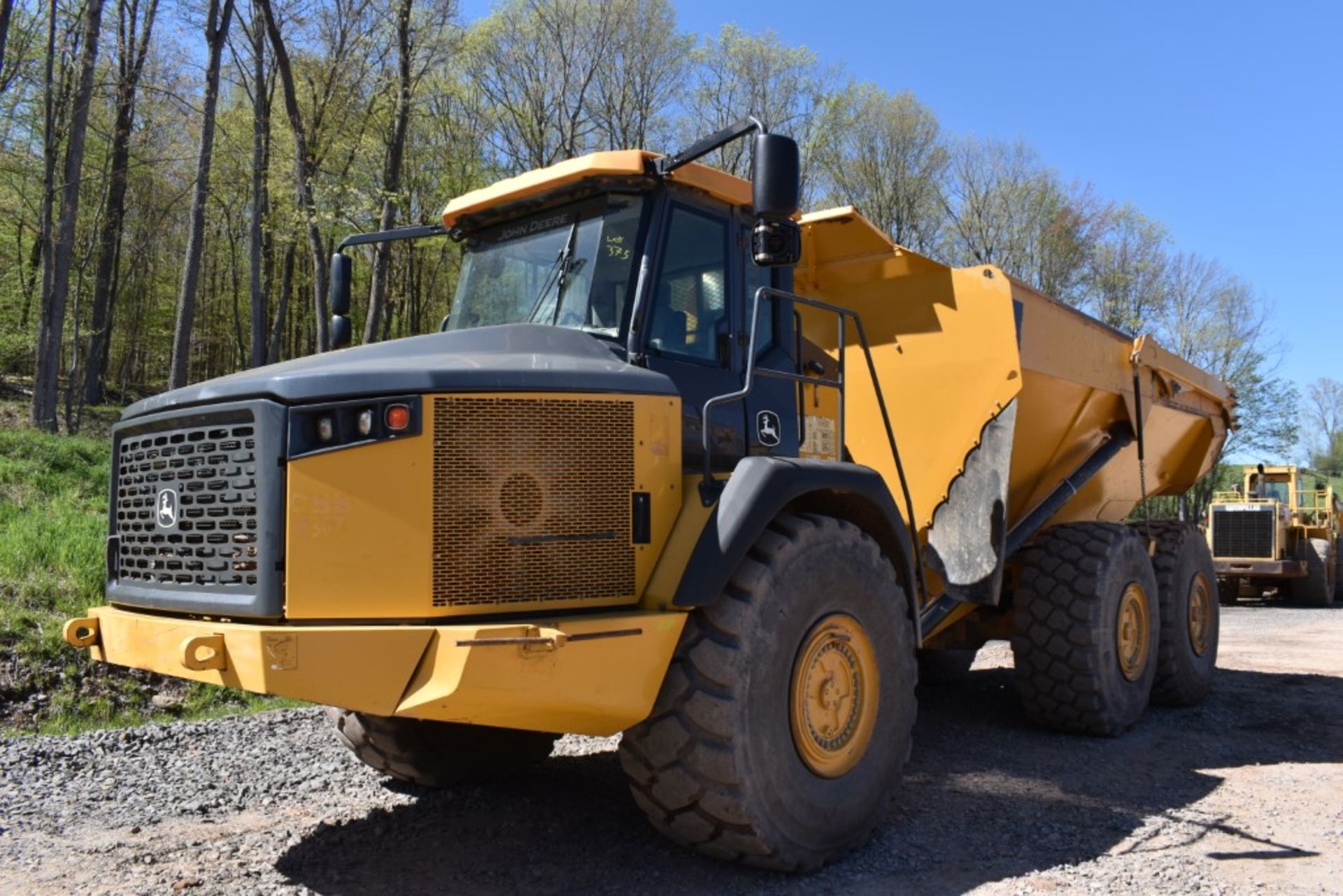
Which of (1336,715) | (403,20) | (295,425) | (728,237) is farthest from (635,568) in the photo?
(403,20)

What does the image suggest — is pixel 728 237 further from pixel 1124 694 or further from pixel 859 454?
pixel 1124 694

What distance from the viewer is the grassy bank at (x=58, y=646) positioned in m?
6.54

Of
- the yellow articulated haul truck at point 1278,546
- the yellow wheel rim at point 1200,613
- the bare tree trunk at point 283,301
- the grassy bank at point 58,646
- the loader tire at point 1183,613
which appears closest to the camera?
the grassy bank at point 58,646

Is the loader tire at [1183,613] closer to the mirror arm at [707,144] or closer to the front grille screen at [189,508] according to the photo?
the mirror arm at [707,144]

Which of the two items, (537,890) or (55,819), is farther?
(55,819)

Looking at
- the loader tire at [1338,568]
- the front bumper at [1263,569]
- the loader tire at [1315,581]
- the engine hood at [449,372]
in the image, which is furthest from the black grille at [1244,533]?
the engine hood at [449,372]

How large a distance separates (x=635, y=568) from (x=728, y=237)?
1563mm

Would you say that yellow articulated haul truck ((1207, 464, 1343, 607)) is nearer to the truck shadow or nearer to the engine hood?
the truck shadow

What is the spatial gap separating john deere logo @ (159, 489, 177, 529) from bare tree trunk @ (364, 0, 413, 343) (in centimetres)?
1273

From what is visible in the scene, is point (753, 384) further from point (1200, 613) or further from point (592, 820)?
point (1200, 613)

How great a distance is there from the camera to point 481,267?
454 centimetres

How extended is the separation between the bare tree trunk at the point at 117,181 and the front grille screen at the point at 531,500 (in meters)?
15.3

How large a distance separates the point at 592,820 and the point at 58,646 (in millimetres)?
4736

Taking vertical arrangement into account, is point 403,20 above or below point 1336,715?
above
